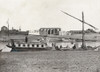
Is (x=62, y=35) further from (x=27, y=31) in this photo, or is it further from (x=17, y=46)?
(x=17, y=46)

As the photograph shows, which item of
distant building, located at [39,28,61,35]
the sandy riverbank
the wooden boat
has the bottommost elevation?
the sandy riverbank

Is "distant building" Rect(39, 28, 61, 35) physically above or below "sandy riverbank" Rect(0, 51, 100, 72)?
above

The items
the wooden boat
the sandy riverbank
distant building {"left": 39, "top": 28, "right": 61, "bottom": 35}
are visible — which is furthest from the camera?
distant building {"left": 39, "top": 28, "right": 61, "bottom": 35}

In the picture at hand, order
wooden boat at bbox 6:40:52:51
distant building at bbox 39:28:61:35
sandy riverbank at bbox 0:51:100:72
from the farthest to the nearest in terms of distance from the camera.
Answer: distant building at bbox 39:28:61:35 → wooden boat at bbox 6:40:52:51 → sandy riverbank at bbox 0:51:100:72

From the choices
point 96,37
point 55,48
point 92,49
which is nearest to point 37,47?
point 55,48

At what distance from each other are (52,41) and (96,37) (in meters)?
22.2

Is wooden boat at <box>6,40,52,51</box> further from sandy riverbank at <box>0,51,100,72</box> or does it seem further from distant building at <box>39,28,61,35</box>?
distant building at <box>39,28,61,35</box>

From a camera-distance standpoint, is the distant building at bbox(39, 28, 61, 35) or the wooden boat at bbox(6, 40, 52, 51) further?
the distant building at bbox(39, 28, 61, 35)

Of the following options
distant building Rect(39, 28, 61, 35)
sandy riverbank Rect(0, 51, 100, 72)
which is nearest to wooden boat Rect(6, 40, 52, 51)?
sandy riverbank Rect(0, 51, 100, 72)

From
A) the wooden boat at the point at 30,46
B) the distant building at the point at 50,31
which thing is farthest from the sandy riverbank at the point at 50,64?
the distant building at the point at 50,31

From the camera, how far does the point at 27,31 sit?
109 meters

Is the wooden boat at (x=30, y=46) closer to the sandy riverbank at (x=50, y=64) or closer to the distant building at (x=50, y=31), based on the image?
the sandy riverbank at (x=50, y=64)

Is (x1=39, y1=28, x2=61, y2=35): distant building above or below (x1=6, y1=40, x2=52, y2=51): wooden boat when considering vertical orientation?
above

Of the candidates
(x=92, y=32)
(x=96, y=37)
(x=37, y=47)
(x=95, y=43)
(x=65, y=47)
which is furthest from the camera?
(x=92, y=32)
